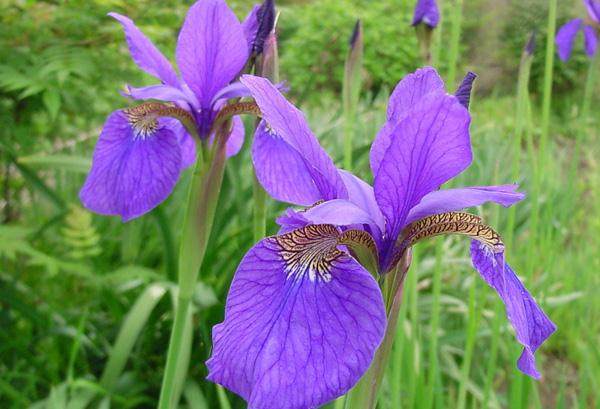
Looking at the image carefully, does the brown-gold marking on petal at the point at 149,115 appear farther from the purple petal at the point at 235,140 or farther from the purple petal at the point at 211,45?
the purple petal at the point at 235,140

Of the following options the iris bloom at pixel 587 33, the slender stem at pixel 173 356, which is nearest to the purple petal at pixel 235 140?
the slender stem at pixel 173 356

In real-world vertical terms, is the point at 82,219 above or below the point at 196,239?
below

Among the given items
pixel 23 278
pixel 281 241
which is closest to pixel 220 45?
pixel 281 241

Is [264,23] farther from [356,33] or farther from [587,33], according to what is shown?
[587,33]

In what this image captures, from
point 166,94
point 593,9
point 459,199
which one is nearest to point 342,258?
point 459,199

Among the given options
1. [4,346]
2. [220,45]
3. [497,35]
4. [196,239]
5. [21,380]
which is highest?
[497,35]

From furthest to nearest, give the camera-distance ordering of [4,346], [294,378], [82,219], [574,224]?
[574,224], [4,346], [82,219], [294,378]

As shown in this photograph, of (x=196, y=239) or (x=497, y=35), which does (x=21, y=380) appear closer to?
(x=196, y=239)
